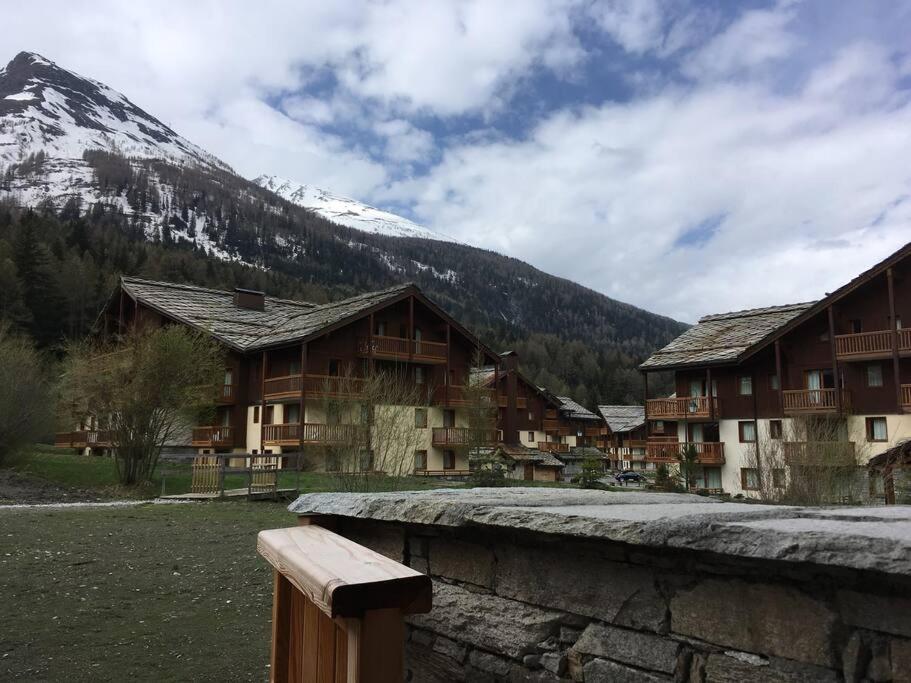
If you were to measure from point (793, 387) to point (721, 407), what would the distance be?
4.14 m

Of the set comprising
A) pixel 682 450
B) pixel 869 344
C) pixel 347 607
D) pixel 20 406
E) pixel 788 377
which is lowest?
pixel 682 450

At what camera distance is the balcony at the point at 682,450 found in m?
37.7

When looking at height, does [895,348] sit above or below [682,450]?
above

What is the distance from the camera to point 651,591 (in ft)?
8.73

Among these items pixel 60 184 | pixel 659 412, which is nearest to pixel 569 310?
pixel 60 184

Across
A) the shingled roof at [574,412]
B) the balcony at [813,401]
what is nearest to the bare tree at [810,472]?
the balcony at [813,401]

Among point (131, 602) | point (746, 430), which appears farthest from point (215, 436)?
point (131, 602)

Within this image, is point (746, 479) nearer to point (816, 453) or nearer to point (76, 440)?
point (816, 453)

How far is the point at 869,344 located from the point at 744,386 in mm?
7155

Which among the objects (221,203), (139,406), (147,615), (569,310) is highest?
(221,203)

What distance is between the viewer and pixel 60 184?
5792 inches

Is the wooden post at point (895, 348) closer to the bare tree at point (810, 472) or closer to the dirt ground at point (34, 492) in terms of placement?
the bare tree at point (810, 472)

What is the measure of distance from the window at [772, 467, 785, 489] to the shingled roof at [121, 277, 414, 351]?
21235mm

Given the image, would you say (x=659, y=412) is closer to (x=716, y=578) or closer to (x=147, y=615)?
(x=147, y=615)
